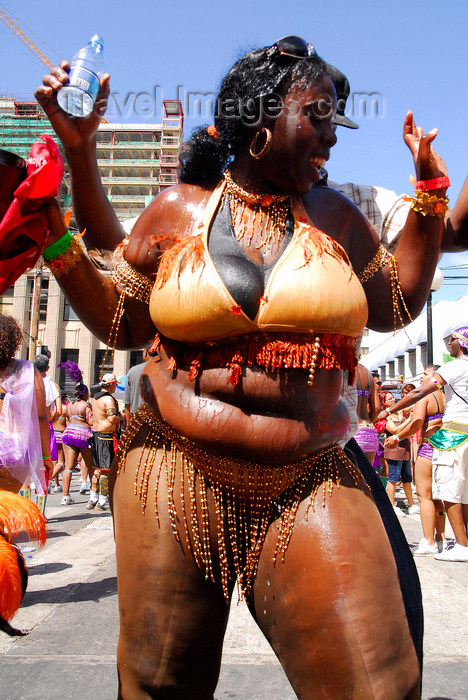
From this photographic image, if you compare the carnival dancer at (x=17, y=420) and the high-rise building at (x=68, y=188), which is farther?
the high-rise building at (x=68, y=188)

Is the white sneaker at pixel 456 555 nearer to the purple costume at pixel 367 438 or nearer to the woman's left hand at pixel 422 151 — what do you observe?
the purple costume at pixel 367 438

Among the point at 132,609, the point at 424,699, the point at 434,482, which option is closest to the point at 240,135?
the point at 132,609

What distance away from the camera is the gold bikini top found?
1.58 meters

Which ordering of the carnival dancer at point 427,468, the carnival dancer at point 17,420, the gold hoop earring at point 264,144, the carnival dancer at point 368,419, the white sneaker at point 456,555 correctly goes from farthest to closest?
the carnival dancer at point 368,419
the carnival dancer at point 427,468
the white sneaker at point 456,555
the carnival dancer at point 17,420
the gold hoop earring at point 264,144

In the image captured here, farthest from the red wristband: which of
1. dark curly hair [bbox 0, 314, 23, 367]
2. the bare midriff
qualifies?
dark curly hair [bbox 0, 314, 23, 367]

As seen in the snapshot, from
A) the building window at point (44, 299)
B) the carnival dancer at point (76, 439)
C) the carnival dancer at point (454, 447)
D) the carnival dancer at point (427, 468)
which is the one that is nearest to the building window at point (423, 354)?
the carnival dancer at point (76, 439)

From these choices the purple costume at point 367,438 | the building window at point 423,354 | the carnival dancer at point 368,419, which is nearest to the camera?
the carnival dancer at point 368,419

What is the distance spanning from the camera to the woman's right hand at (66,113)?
174 cm

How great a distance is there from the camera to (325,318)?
1582 millimetres

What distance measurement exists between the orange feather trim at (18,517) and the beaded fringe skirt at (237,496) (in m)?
0.48

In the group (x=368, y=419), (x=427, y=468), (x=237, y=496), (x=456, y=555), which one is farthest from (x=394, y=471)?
(x=237, y=496)

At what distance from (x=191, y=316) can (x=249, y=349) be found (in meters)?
0.17

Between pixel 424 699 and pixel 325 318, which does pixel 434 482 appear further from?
pixel 325 318

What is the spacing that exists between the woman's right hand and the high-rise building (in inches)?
8.5
